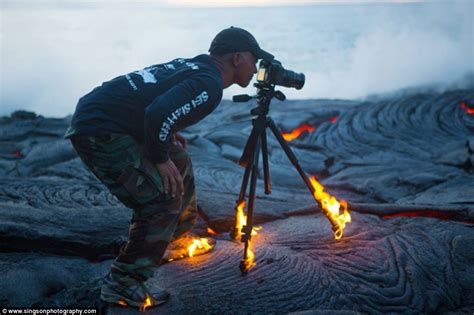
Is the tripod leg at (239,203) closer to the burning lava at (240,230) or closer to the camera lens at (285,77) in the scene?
the burning lava at (240,230)

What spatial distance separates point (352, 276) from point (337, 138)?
621 cm

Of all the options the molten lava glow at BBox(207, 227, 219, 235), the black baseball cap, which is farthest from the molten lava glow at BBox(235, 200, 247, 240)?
the black baseball cap

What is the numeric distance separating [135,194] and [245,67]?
4.19 feet

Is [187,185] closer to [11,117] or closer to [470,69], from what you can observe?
[11,117]

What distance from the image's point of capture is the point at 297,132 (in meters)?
10.4

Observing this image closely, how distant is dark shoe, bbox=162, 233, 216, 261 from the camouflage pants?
0.77m

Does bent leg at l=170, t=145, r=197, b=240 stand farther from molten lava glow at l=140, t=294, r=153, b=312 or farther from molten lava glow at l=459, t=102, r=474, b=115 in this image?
molten lava glow at l=459, t=102, r=474, b=115

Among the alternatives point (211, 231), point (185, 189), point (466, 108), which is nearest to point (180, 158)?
point (185, 189)

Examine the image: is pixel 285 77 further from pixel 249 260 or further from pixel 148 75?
pixel 249 260

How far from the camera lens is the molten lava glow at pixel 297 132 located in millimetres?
10150

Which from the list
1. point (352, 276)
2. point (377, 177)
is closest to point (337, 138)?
point (377, 177)

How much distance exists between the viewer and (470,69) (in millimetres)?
13695

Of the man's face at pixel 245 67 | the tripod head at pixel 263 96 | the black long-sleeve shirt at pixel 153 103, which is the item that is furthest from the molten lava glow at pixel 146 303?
the man's face at pixel 245 67

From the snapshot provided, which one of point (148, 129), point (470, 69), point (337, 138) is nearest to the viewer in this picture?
point (148, 129)
